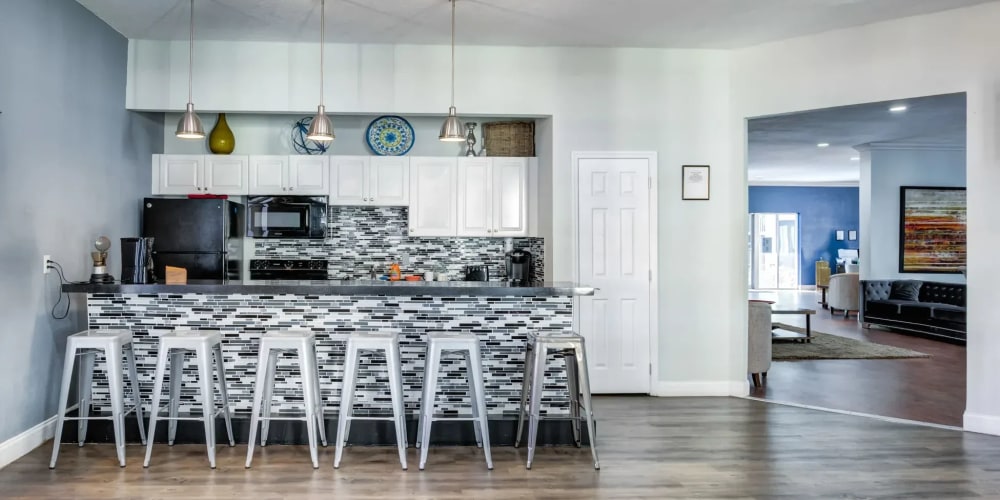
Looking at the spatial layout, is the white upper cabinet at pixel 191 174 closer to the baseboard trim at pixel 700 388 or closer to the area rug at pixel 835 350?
the baseboard trim at pixel 700 388

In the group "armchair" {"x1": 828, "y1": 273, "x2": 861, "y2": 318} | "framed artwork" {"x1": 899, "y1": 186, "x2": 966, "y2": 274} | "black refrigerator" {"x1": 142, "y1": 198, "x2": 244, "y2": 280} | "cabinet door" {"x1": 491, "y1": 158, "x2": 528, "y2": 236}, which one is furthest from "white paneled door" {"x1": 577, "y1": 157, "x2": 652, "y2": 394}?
"armchair" {"x1": 828, "y1": 273, "x2": 861, "y2": 318}

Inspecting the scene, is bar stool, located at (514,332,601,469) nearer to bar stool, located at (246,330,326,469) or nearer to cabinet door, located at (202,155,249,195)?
bar stool, located at (246,330,326,469)

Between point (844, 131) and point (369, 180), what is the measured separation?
5.82m

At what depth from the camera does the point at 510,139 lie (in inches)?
209

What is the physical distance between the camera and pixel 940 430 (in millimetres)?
4043

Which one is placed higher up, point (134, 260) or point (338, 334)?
point (134, 260)

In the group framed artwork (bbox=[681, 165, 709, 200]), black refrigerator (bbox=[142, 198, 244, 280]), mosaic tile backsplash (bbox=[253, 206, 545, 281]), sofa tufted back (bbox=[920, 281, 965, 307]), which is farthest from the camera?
sofa tufted back (bbox=[920, 281, 965, 307])

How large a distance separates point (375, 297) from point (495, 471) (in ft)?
3.92

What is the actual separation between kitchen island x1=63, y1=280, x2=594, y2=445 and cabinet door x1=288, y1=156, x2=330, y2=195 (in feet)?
5.33

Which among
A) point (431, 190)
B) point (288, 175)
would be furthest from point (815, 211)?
point (288, 175)

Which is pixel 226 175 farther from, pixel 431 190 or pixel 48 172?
pixel 431 190

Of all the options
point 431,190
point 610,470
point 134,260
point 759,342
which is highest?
point 431,190

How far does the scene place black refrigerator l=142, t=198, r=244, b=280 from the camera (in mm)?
4730

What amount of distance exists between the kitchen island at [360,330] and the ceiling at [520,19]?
181cm
